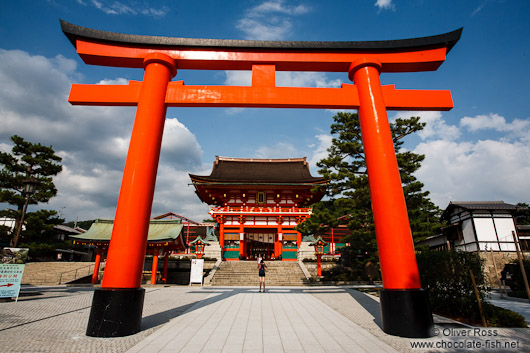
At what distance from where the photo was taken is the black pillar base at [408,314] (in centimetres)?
424

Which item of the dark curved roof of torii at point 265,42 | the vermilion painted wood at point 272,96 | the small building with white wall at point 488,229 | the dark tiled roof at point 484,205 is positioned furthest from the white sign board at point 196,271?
the dark tiled roof at point 484,205

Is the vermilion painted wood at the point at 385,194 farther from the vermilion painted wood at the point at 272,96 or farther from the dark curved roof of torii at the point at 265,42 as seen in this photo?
the dark curved roof of torii at the point at 265,42

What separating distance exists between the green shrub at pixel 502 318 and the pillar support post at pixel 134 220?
7.07 metres

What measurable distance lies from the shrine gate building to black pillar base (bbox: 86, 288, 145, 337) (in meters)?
17.3

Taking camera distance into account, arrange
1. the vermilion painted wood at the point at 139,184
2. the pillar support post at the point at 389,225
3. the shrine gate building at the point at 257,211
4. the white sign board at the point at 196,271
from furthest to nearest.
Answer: the shrine gate building at the point at 257,211 < the white sign board at the point at 196,271 < the vermilion painted wood at the point at 139,184 < the pillar support post at the point at 389,225

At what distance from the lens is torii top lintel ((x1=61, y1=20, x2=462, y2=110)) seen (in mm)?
5820

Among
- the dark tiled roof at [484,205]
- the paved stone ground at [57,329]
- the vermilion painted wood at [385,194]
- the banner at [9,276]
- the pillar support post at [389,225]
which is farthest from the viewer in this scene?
the dark tiled roof at [484,205]

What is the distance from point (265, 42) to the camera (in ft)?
20.6

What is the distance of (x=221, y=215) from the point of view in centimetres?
2267

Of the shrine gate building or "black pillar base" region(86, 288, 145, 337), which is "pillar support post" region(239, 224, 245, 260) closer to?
the shrine gate building

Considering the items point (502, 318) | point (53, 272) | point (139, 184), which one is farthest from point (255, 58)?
point (53, 272)

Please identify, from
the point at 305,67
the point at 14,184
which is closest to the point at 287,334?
the point at 305,67

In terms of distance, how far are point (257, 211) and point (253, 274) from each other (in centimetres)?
651

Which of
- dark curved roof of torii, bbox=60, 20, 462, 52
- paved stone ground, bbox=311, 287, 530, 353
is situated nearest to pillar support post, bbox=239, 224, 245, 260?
paved stone ground, bbox=311, 287, 530, 353
